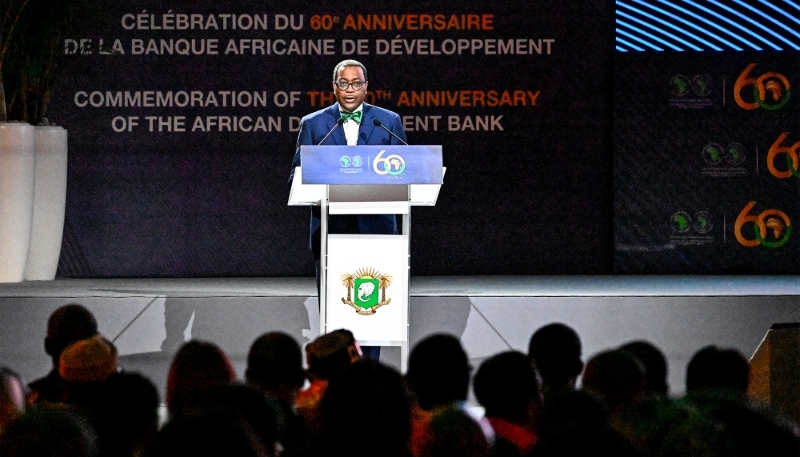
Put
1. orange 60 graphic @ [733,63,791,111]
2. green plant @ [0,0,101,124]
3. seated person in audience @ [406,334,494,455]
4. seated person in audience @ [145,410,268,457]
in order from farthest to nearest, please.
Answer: orange 60 graphic @ [733,63,791,111], green plant @ [0,0,101,124], seated person in audience @ [406,334,494,455], seated person in audience @ [145,410,268,457]

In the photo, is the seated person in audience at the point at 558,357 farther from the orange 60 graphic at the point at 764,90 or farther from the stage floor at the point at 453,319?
the orange 60 graphic at the point at 764,90

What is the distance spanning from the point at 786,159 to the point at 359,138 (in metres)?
3.90

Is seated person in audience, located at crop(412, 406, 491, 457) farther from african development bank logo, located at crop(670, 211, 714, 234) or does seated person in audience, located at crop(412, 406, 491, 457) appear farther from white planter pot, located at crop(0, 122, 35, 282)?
african development bank logo, located at crop(670, 211, 714, 234)

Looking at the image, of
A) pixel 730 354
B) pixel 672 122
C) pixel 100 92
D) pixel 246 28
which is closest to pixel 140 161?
pixel 100 92

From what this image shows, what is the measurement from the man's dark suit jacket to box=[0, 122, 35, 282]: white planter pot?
2492mm

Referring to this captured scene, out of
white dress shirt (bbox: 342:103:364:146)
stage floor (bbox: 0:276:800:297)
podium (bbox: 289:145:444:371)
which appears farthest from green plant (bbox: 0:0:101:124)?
podium (bbox: 289:145:444:371)

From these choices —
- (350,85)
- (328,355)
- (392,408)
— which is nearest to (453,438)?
(392,408)

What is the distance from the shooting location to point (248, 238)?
737 centimetres

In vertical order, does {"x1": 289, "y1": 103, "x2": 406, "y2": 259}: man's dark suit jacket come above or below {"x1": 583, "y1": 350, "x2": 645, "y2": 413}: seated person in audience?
above

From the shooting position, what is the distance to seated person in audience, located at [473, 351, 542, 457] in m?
2.39

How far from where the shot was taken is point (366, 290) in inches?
163

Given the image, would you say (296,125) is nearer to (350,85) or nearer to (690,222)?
(690,222)

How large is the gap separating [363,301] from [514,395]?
69.4 inches

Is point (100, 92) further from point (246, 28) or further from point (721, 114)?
point (721, 114)
